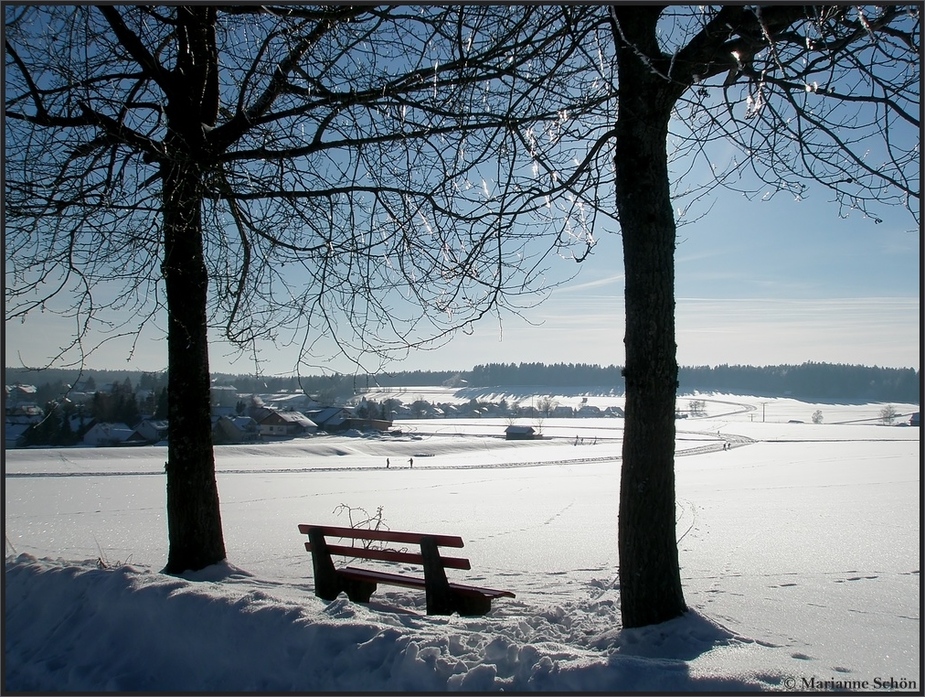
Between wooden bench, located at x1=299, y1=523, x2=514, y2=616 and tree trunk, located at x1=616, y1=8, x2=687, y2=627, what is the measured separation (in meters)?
1.25

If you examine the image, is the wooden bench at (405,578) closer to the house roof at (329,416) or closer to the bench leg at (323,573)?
the bench leg at (323,573)

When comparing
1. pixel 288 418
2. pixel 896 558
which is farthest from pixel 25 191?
pixel 288 418

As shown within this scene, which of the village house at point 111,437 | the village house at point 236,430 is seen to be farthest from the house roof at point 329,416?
the village house at point 111,437

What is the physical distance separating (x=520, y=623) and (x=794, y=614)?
6.64ft

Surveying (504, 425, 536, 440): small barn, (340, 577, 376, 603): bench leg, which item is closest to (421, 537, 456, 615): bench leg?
(340, 577, 376, 603): bench leg

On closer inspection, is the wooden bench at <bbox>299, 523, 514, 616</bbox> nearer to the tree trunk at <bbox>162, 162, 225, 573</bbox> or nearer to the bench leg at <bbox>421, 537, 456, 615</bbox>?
the bench leg at <bbox>421, 537, 456, 615</bbox>

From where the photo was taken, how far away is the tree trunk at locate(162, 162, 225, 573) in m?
5.95

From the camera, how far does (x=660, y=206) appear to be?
4.24 m

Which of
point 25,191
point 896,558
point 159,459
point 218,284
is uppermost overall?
point 25,191

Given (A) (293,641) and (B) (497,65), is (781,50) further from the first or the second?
(A) (293,641)

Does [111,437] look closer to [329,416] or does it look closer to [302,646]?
[329,416]

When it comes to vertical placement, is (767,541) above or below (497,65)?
below

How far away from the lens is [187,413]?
5.95 m

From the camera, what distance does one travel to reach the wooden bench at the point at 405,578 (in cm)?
508
